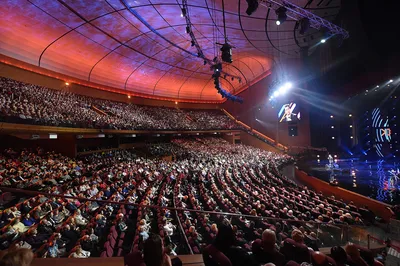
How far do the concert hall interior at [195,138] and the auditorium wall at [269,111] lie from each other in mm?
196

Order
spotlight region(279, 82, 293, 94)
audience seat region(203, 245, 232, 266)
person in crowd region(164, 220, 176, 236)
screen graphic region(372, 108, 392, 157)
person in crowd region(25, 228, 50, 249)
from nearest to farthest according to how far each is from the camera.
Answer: audience seat region(203, 245, 232, 266) → person in crowd region(25, 228, 50, 249) → person in crowd region(164, 220, 176, 236) → screen graphic region(372, 108, 392, 157) → spotlight region(279, 82, 293, 94)

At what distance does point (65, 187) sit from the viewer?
785 centimetres

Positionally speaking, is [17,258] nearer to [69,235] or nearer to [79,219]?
[69,235]

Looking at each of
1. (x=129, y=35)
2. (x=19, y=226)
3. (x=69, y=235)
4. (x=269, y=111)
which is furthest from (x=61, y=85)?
(x=269, y=111)

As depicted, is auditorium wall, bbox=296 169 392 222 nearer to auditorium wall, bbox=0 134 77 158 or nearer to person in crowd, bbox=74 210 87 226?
person in crowd, bbox=74 210 87 226

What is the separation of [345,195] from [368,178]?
3.51m

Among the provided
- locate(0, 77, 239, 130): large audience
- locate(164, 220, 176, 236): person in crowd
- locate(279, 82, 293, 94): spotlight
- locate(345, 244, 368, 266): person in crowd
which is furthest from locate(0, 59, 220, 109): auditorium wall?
locate(345, 244, 368, 266): person in crowd

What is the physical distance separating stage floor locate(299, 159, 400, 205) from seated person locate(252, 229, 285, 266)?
904cm

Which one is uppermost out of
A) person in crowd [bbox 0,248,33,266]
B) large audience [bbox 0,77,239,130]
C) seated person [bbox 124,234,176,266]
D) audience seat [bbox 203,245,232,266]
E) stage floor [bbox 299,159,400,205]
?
large audience [bbox 0,77,239,130]

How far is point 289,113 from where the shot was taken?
866 inches

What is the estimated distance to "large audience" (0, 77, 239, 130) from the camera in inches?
426

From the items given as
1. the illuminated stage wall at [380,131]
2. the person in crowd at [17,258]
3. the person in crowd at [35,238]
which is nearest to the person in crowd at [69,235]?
the person in crowd at [35,238]

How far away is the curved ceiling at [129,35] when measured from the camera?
12656 mm

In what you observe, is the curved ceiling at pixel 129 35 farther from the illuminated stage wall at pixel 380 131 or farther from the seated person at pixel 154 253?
the seated person at pixel 154 253
